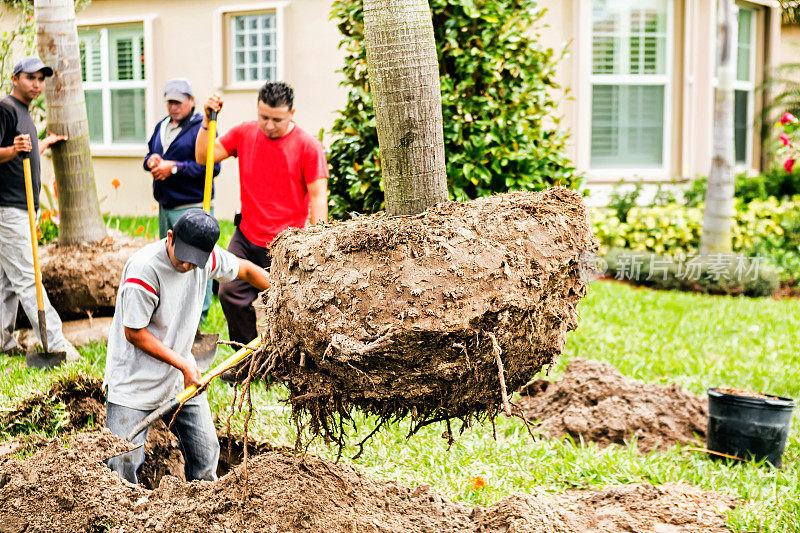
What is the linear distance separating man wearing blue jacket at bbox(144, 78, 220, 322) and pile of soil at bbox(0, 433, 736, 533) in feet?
9.16

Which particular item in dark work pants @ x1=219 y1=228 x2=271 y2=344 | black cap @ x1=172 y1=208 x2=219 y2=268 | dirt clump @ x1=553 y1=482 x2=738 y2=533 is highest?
black cap @ x1=172 y1=208 x2=219 y2=268

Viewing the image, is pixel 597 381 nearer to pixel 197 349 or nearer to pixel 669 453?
pixel 669 453

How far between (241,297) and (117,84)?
31.2 ft

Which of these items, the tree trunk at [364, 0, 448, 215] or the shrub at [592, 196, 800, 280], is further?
the shrub at [592, 196, 800, 280]

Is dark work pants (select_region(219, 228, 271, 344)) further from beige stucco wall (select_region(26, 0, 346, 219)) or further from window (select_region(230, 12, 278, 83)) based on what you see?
window (select_region(230, 12, 278, 83))

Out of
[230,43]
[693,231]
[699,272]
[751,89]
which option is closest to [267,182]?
[699,272]

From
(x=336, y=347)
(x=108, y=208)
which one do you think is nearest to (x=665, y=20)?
(x=108, y=208)

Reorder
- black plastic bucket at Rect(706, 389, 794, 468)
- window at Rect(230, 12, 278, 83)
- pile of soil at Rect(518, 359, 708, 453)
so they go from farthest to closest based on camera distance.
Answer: window at Rect(230, 12, 278, 83) → pile of soil at Rect(518, 359, 708, 453) → black plastic bucket at Rect(706, 389, 794, 468)

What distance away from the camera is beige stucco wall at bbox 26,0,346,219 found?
441 inches

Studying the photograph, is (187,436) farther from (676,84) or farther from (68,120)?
(676,84)

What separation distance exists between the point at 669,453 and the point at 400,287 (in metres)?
2.79

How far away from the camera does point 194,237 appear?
3.56 m

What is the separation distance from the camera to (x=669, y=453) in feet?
15.0

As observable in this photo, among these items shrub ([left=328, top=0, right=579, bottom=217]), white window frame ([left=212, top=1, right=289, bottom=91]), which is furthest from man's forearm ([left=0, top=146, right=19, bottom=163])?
white window frame ([left=212, top=1, right=289, bottom=91])
